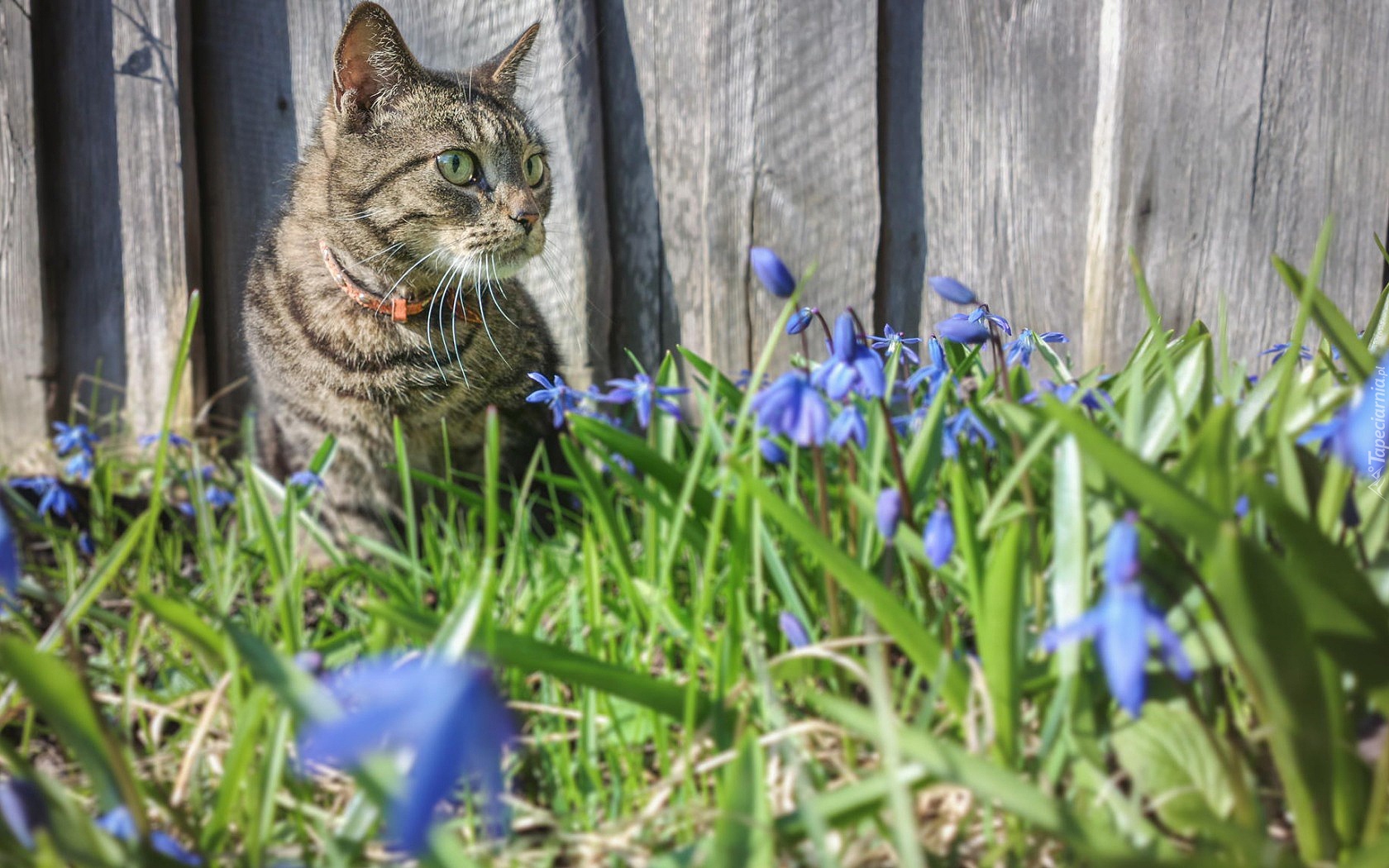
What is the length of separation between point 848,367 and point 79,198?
2438 millimetres

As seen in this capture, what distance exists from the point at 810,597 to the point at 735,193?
141 centimetres

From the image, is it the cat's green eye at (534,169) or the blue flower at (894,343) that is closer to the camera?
the blue flower at (894,343)

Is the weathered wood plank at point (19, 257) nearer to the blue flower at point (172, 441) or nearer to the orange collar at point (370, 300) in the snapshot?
the blue flower at point (172, 441)

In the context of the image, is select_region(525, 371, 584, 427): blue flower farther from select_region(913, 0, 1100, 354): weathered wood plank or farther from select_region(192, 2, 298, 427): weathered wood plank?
select_region(192, 2, 298, 427): weathered wood plank

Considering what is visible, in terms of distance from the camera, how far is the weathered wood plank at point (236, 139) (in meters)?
2.39

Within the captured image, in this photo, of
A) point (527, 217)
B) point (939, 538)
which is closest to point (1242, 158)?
point (527, 217)

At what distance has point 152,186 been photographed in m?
2.51

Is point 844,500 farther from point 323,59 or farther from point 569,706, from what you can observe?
point 323,59

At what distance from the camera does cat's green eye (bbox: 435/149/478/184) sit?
2.08 m

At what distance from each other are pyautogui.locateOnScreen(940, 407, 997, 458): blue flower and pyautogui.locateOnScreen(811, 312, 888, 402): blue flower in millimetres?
165

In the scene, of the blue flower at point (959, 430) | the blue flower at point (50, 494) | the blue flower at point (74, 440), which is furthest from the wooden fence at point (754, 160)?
the blue flower at point (959, 430)

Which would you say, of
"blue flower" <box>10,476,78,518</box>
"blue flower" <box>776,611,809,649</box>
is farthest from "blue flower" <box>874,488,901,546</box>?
"blue flower" <box>10,476,78,518</box>

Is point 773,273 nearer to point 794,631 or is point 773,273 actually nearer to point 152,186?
point 794,631

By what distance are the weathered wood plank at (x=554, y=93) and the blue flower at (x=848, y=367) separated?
1443mm
